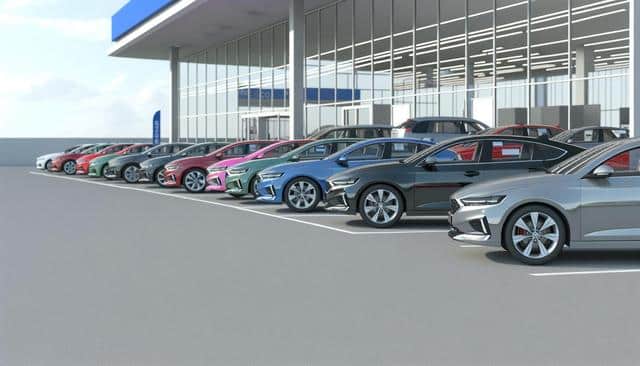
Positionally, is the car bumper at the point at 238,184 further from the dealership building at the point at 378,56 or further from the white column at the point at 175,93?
the white column at the point at 175,93

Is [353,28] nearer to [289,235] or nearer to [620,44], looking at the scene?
[620,44]

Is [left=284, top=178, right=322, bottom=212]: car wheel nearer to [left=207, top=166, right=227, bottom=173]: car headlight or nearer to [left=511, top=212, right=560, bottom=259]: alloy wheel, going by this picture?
[left=207, top=166, right=227, bottom=173]: car headlight

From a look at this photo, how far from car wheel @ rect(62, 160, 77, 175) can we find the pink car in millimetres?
16999

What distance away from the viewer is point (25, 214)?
51.5ft

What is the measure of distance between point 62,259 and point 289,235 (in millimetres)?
3608

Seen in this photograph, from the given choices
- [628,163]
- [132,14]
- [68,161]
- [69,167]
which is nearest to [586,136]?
[628,163]

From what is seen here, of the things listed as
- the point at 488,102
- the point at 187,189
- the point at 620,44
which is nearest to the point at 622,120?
the point at 488,102

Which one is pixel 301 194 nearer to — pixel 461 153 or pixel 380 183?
pixel 380 183

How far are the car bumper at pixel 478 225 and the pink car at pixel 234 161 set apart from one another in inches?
406

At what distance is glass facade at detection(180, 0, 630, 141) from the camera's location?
1113 inches

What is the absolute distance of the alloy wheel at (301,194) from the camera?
15.8 metres

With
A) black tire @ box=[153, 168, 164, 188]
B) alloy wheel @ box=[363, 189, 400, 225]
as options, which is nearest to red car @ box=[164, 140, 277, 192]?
black tire @ box=[153, 168, 164, 188]

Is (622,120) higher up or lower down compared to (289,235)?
higher up

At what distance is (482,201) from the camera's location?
931 cm
